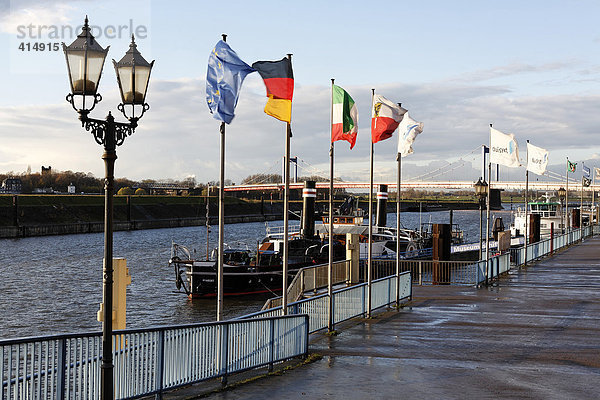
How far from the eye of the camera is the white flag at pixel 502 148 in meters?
31.7

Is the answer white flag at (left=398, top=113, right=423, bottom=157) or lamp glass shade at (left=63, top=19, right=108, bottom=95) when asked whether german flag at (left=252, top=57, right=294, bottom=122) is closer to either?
lamp glass shade at (left=63, top=19, right=108, bottom=95)

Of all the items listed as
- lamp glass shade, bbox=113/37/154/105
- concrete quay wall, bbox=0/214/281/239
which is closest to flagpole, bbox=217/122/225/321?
lamp glass shade, bbox=113/37/154/105

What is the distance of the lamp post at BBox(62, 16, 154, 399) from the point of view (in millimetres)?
9008

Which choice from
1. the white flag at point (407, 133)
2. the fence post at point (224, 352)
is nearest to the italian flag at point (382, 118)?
the white flag at point (407, 133)

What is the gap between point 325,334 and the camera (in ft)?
56.8

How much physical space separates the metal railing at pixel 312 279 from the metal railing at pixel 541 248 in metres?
14.0

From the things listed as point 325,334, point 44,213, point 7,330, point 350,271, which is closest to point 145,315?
point 7,330

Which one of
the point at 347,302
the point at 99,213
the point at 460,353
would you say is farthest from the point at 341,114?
the point at 99,213

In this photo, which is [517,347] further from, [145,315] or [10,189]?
[10,189]

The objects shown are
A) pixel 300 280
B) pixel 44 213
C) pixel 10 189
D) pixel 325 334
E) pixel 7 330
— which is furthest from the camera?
pixel 10 189

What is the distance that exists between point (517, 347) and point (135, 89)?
10.9 m

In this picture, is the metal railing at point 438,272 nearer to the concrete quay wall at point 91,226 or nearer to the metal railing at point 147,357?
the metal railing at point 147,357

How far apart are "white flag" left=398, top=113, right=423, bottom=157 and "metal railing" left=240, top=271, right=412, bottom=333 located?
407cm

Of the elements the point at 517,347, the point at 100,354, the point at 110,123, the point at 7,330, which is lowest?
the point at 7,330
